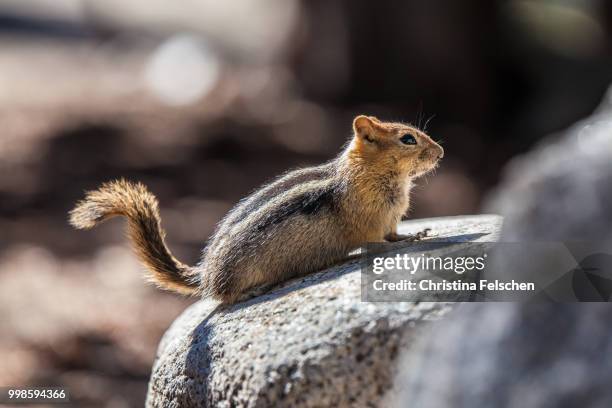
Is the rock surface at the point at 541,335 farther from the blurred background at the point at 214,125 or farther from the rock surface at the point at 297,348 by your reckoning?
the blurred background at the point at 214,125

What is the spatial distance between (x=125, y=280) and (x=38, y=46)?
1512 centimetres

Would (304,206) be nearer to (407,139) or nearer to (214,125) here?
(407,139)

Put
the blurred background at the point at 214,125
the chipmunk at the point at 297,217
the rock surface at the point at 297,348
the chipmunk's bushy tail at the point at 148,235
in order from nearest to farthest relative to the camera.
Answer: the rock surface at the point at 297,348 → the chipmunk at the point at 297,217 → the chipmunk's bushy tail at the point at 148,235 → the blurred background at the point at 214,125

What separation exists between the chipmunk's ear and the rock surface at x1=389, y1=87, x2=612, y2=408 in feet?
8.49

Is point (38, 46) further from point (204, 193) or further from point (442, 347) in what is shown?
point (442, 347)

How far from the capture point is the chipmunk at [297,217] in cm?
456

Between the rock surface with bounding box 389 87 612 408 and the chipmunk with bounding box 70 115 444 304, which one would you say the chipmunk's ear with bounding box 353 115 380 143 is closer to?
the chipmunk with bounding box 70 115 444 304

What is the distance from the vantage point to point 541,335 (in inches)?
86.1

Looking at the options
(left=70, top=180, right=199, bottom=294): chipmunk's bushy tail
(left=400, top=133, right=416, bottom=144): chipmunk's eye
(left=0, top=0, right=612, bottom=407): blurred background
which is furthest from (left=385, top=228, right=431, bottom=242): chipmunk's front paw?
(left=0, top=0, right=612, bottom=407): blurred background

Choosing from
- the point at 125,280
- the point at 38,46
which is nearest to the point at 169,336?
the point at 125,280

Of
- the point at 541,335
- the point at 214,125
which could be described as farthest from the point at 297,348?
the point at 214,125

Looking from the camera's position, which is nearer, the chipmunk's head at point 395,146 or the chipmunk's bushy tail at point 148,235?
the chipmunk's head at point 395,146

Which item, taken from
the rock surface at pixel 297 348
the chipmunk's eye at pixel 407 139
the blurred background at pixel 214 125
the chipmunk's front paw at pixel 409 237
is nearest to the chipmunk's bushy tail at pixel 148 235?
the rock surface at pixel 297 348

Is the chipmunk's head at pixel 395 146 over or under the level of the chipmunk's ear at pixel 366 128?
under
